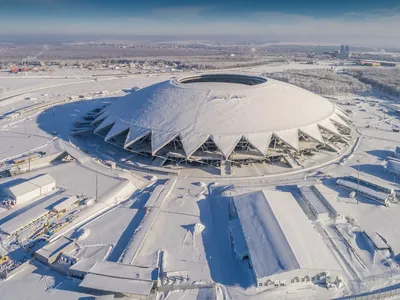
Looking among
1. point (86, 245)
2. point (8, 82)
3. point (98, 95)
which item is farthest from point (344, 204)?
point (8, 82)

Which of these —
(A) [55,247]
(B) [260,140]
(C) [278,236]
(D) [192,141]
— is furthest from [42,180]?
(C) [278,236]

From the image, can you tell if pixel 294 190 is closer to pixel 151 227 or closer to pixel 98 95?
pixel 151 227

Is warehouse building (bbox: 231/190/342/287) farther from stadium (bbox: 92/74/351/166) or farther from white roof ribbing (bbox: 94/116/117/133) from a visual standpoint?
white roof ribbing (bbox: 94/116/117/133)

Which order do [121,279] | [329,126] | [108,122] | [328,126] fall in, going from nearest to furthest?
[121,279] < [328,126] < [329,126] < [108,122]

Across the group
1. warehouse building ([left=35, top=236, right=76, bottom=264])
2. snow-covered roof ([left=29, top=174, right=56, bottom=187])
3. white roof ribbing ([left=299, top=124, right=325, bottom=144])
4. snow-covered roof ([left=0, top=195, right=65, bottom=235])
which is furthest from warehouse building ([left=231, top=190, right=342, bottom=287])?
snow-covered roof ([left=29, top=174, right=56, bottom=187])

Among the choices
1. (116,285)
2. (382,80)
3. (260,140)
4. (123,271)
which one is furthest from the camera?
(382,80)

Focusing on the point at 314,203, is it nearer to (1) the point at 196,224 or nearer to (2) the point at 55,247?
(1) the point at 196,224
